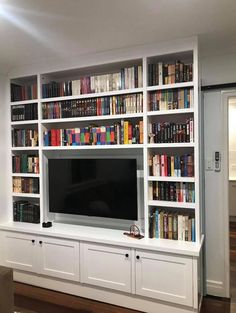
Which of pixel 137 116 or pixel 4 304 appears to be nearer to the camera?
pixel 4 304

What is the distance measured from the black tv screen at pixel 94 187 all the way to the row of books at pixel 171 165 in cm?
20

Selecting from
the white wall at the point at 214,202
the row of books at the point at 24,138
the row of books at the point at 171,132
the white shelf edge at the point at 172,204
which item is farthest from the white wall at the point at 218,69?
the row of books at the point at 24,138

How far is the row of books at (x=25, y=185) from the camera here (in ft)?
10.5

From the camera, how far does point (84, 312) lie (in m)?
2.48

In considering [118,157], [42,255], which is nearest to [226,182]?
[118,157]

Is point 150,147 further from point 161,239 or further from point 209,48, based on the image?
point 209,48

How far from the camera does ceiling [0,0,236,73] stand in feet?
6.04

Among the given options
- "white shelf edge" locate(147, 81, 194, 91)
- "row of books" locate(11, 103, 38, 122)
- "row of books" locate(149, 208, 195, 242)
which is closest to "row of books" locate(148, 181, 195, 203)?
"row of books" locate(149, 208, 195, 242)

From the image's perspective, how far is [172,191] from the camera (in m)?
2.52

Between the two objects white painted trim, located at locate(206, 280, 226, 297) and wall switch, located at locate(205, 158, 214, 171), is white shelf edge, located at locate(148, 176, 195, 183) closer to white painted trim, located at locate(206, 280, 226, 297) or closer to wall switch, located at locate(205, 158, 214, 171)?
wall switch, located at locate(205, 158, 214, 171)

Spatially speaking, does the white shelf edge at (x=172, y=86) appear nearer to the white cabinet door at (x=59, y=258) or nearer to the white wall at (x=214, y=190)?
the white wall at (x=214, y=190)

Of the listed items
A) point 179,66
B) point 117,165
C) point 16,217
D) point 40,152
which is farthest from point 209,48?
point 16,217

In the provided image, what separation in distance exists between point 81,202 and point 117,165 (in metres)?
0.60

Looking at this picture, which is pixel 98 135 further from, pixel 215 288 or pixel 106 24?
pixel 215 288
